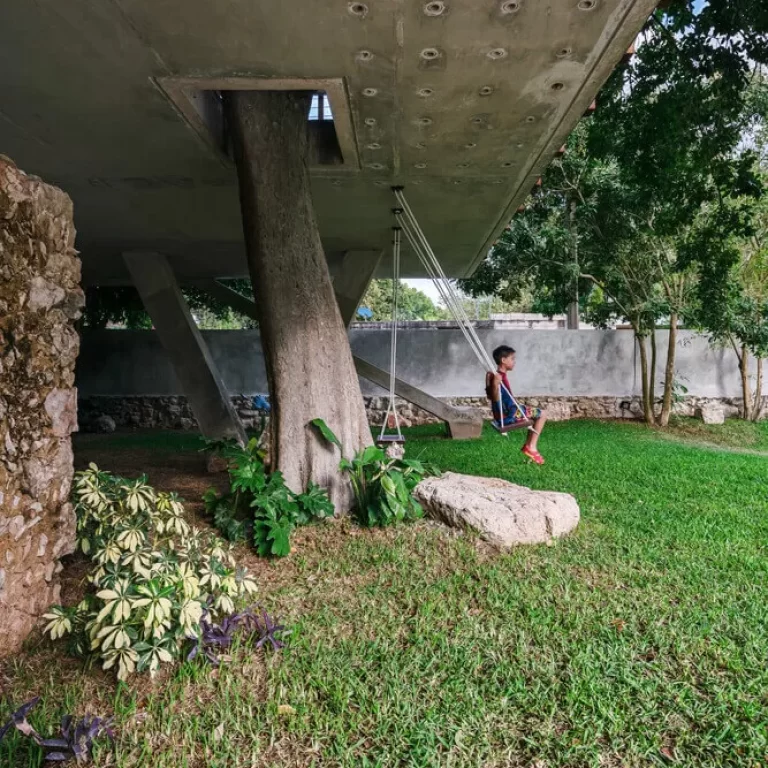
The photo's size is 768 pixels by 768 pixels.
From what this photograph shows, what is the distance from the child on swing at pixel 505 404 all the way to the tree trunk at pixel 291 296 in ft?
3.48

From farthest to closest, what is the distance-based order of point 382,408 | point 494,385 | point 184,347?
1. point 382,408
2. point 184,347
3. point 494,385

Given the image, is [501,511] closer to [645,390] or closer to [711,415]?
[645,390]

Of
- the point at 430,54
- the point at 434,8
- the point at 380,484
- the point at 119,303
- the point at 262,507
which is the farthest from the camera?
the point at 119,303

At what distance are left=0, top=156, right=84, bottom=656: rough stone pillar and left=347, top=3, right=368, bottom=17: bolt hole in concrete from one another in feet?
4.39

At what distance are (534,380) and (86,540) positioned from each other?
316 inches

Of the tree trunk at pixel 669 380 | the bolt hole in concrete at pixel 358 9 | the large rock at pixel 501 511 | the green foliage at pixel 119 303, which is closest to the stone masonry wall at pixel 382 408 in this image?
the tree trunk at pixel 669 380

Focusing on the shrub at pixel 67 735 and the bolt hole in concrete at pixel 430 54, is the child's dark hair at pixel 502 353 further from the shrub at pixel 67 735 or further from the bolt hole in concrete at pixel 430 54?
the shrub at pixel 67 735

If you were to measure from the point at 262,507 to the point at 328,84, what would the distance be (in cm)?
216

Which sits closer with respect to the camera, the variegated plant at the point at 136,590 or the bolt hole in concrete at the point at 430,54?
the variegated plant at the point at 136,590

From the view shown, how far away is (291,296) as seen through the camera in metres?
3.54

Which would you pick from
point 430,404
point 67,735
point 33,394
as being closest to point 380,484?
point 33,394

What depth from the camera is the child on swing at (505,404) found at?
408 centimetres

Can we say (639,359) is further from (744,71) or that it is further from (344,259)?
(744,71)

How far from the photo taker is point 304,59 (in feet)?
8.84
